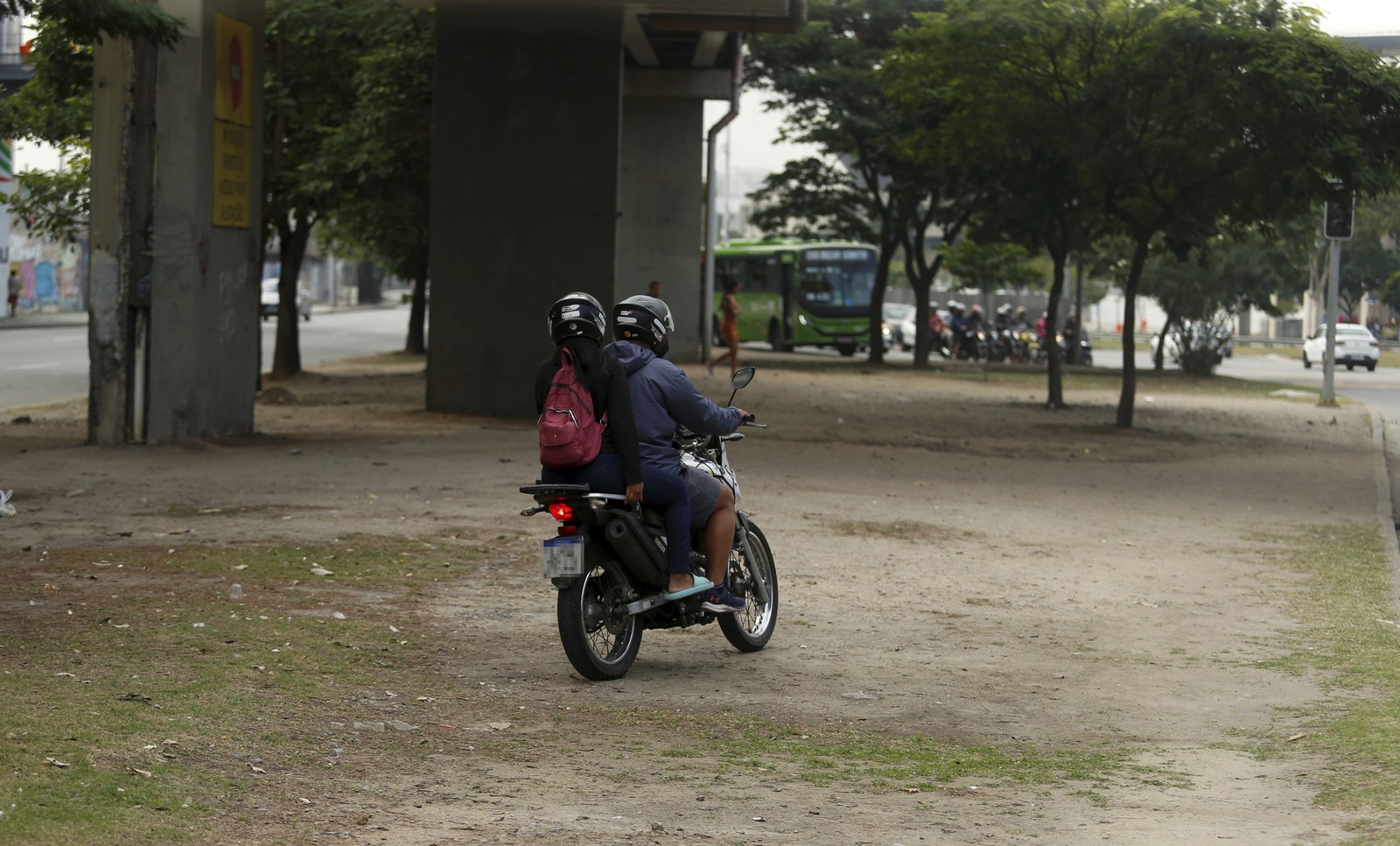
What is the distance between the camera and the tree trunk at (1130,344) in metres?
22.6

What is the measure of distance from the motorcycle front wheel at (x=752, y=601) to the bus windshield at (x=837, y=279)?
132 ft

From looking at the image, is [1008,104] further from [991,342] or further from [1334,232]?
[991,342]

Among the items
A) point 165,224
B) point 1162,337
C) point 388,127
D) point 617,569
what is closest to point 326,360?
point 388,127

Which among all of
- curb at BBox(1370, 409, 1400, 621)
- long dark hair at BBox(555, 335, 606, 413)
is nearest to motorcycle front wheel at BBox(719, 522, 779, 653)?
long dark hair at BBox(555, 335, 606, 413)

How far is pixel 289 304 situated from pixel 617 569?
23.0 metres

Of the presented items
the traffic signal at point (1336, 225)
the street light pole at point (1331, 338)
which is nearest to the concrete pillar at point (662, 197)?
the street light pole at point (1331, 338)

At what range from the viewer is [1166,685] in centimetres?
734

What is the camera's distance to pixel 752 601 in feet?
25.6

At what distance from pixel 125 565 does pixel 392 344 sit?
3795 cm

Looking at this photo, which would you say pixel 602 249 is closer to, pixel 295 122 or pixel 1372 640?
pixel 295 122

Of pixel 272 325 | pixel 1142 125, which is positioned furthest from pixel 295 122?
pixel 272 325

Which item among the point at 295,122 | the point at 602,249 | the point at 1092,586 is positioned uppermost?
the point at 295,122

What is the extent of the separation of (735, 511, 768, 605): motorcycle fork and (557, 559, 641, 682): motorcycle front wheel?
0.71 m

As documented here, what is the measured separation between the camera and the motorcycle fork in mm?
7641
